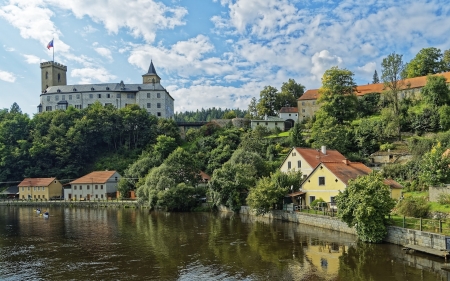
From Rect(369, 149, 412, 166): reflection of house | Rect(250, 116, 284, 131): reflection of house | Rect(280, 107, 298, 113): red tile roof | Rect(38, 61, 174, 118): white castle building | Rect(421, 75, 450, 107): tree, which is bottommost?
Rect(369, 149, 412, 166): reflection of house

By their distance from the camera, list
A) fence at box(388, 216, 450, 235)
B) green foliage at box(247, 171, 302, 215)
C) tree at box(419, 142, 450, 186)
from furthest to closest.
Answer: green foliage at box(247, 171, 302, 215) → tree at box(419, 142, 450, 186) → fence at box(388, 216, 450, 235)

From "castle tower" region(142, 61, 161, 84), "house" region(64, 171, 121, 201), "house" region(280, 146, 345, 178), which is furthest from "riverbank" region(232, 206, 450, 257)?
"castle tower" region(142, 61, 161, 84)

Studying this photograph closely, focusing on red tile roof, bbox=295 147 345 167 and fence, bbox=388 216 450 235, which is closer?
fence, bbox=388 216 450 235

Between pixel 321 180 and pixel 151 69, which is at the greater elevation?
pixel 151 69

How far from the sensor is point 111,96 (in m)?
112

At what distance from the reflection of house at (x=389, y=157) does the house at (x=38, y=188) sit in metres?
67.2

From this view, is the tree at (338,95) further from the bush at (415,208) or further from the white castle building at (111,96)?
the white castle building at (111,96)

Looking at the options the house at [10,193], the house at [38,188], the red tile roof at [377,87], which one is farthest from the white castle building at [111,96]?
the red tile roof at [377,87]

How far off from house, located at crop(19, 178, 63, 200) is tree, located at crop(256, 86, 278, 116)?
178ft

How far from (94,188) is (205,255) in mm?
57256

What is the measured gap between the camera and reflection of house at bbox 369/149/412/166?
5553cm

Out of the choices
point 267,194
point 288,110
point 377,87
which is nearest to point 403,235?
point 267,194

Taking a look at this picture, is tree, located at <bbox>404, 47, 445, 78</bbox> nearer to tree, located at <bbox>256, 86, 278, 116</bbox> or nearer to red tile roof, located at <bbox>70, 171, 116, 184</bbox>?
tree, located at <bbox>256, 86, 278, 116</bbox>

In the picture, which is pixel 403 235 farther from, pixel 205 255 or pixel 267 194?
pixel 267 194
